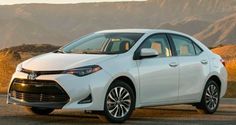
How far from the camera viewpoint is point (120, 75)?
993 cm

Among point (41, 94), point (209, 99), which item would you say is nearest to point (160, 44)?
point (209, 99)

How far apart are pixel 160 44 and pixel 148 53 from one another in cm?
90

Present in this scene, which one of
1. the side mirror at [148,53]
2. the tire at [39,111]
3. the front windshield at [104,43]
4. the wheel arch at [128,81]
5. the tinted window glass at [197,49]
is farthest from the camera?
the tinted window glass at [197,49]

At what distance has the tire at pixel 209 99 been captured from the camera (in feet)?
39.4

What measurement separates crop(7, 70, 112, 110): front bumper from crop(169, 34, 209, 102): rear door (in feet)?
6.86

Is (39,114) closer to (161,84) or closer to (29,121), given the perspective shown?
(29,121)

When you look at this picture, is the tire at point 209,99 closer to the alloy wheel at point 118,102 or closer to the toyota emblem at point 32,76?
the alloy wheel at point 118,102

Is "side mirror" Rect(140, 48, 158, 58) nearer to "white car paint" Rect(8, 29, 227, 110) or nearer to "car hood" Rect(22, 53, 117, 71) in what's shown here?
"white car paint" Rect(8, 29, 227, 110)

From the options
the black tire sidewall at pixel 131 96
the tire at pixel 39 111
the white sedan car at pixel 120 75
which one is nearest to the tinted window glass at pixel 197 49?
the white sedan car at pixel 120 75

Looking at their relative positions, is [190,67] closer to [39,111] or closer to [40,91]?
[39,111]

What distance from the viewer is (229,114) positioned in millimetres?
12234

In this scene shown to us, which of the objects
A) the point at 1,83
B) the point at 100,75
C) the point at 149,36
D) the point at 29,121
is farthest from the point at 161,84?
the point at 1,83

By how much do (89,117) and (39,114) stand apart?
87 cm

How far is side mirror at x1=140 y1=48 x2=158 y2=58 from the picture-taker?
33.9 feet
